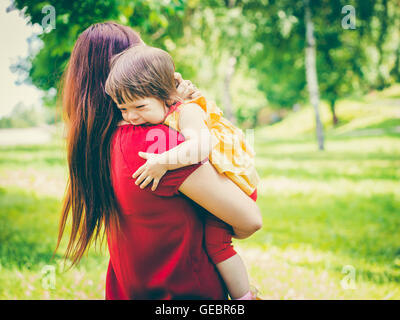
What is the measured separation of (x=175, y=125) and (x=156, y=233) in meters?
0.40

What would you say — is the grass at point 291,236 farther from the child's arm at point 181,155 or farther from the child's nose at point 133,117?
the child's arm at point 181,155

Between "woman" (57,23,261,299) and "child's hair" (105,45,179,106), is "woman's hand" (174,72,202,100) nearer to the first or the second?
"child's hair" (105,45,179,106)

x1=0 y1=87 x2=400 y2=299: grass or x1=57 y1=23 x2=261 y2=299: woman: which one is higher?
x1=57 y1=23 x2=261 y2=299: woman

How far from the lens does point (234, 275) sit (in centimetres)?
148

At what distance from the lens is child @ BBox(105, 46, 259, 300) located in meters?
1.21

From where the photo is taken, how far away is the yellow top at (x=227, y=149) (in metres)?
1.31

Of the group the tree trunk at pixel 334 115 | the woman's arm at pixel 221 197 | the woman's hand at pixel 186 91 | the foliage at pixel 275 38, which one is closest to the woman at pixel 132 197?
the woman's arm at pixel 221 197

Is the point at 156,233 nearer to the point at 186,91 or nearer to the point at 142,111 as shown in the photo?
the point at 142,111

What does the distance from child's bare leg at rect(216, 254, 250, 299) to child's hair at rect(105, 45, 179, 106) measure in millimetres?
708

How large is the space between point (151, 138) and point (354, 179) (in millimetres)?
8340

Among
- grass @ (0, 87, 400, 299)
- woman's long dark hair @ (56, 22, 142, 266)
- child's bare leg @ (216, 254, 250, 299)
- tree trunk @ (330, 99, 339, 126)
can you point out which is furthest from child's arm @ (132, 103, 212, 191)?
tree trunk @ (330, 99, 339, 126)
